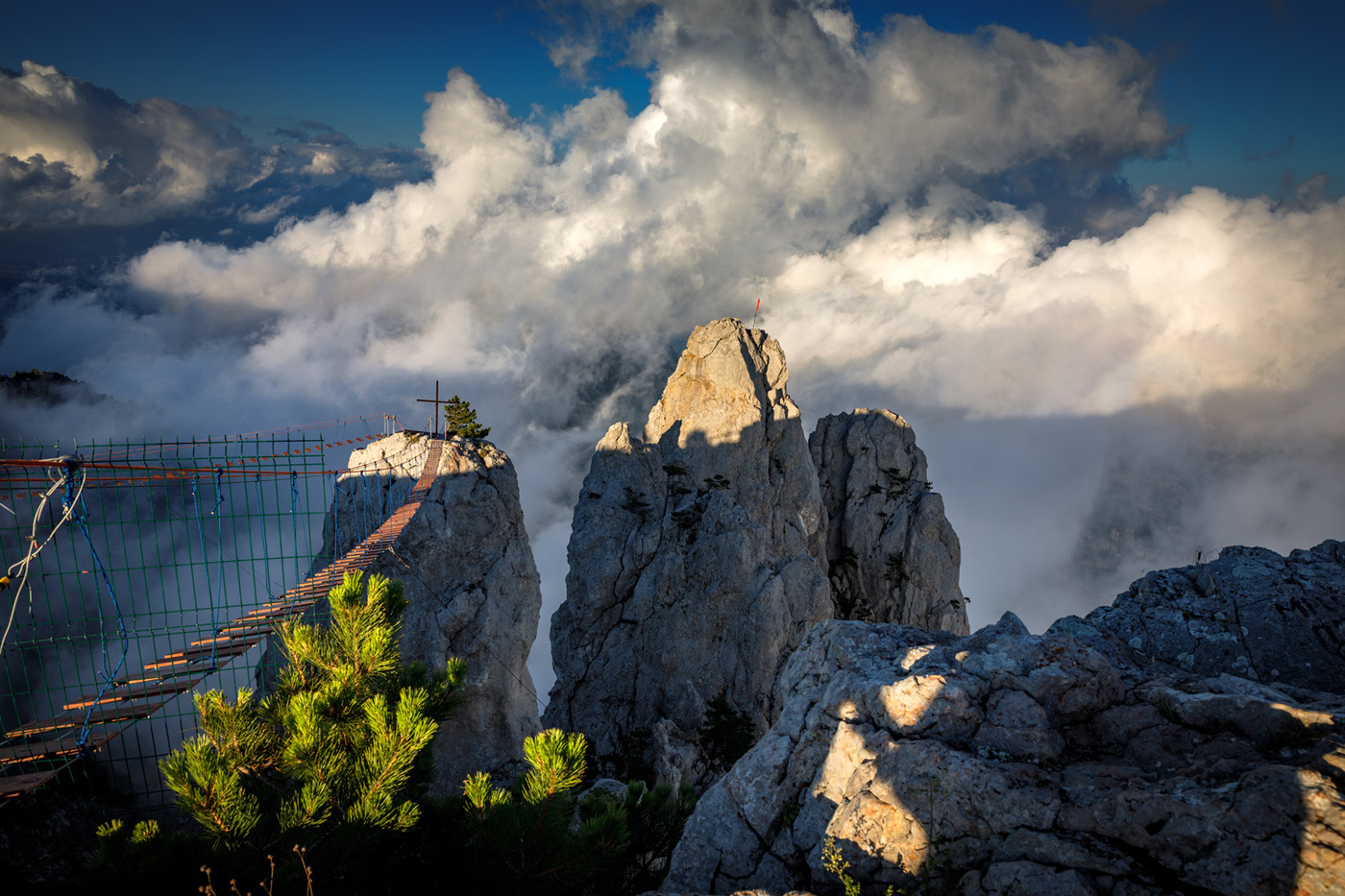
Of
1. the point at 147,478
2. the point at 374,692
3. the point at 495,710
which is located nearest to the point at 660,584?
the point at 495,710

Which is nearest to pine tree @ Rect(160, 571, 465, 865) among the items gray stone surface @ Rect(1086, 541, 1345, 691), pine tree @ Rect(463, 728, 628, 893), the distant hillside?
pine tree @ Rect(463, 728, 628, 893)

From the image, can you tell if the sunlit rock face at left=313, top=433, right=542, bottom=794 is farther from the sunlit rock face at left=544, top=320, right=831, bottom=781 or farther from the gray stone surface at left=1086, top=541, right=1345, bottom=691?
the gray stone surface at left=1086, top=541, right=1345, bottom=691

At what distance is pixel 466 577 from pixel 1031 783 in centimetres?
2185

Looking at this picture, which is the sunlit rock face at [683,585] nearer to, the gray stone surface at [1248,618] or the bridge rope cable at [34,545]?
the gray stone surface at [1248,618]

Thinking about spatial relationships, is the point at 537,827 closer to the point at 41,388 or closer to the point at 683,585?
the point at 683,585

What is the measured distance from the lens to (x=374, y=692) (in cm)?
733

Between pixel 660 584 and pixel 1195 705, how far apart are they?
38.2 meters

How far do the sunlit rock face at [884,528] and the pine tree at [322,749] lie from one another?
5158cm

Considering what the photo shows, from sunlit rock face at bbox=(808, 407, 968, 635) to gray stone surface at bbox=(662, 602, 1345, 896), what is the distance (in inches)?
1910

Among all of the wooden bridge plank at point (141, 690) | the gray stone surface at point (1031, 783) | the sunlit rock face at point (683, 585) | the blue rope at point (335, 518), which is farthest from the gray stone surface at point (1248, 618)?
the sunlit rock face at point (683, 585)

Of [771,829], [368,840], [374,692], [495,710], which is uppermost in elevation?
[374,692]

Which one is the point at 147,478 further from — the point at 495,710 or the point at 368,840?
the point at 495,710

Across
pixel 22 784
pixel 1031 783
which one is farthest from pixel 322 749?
pixel 1031 783

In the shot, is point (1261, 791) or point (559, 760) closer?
point (1261, 791)
